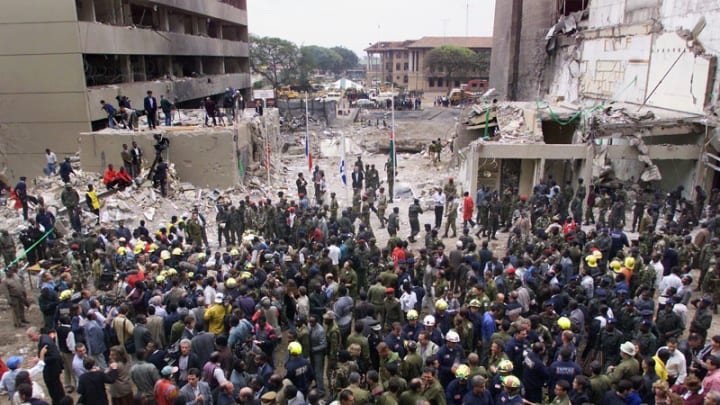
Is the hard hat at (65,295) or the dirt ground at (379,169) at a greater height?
the hard hat at (65,295)

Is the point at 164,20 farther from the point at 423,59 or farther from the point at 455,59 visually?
the point at 423,59

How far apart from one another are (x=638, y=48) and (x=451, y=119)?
25.5 meters

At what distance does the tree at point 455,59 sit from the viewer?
74.5 meters

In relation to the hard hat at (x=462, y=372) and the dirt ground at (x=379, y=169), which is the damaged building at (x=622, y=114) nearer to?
the dirt ground at (x=379, y=169)

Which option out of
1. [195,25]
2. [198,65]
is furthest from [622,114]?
[198,65]

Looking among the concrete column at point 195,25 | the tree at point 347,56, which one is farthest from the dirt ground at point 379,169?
the tree at point 347,56

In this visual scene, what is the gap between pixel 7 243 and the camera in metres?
12.0

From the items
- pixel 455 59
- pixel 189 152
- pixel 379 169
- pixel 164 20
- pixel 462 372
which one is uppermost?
pixel 164 20

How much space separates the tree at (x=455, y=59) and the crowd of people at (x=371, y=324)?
65.9m

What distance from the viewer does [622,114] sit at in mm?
18312

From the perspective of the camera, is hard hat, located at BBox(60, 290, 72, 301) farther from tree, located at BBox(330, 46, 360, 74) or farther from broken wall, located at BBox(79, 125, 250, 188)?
tree, located at BBox(330, 46, 360, 74)

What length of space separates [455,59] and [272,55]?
25.7 m

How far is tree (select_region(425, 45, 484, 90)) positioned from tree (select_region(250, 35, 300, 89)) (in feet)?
64.9

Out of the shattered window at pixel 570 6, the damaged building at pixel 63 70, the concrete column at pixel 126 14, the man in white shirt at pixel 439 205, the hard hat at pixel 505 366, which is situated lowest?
the man in white shirt at pixel 439 205
